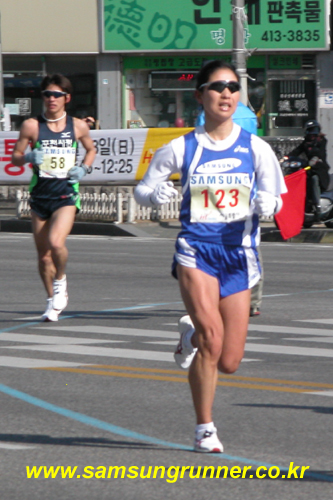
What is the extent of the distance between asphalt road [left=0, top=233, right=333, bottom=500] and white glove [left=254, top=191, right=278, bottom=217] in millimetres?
1098

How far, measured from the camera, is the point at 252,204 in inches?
211

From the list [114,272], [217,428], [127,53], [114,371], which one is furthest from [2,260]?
[127,53]

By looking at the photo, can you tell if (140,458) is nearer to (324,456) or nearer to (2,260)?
(324,456)

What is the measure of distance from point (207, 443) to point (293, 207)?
483 inches

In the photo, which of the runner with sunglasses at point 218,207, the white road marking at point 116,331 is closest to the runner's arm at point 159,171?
the runner with sunglasses at point 218,207

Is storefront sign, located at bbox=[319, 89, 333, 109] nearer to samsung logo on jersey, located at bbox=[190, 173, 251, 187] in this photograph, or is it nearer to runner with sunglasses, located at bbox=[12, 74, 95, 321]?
runner with sunglasses, located at bbox=[12, 74, 95, 321]

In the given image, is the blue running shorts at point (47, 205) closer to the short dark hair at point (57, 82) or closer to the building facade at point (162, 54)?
the short dark hair at point (57, 82)

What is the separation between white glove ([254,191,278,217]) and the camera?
5.24 metres

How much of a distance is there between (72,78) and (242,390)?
2305cm

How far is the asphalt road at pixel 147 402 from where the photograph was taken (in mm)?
4688

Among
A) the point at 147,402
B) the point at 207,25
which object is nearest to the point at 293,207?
the point at 147,402

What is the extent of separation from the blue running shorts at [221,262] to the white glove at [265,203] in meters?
0.20

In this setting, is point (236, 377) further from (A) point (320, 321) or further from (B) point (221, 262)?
(A) point (320, 321)

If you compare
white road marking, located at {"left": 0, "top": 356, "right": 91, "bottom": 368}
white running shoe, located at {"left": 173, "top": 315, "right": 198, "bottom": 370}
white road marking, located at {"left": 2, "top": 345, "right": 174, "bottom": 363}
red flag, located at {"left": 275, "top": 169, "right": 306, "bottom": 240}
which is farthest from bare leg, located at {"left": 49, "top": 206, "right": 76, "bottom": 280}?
red flag, located at {"left": 275, "top": 169, "right": 306, "bottom": 240}
